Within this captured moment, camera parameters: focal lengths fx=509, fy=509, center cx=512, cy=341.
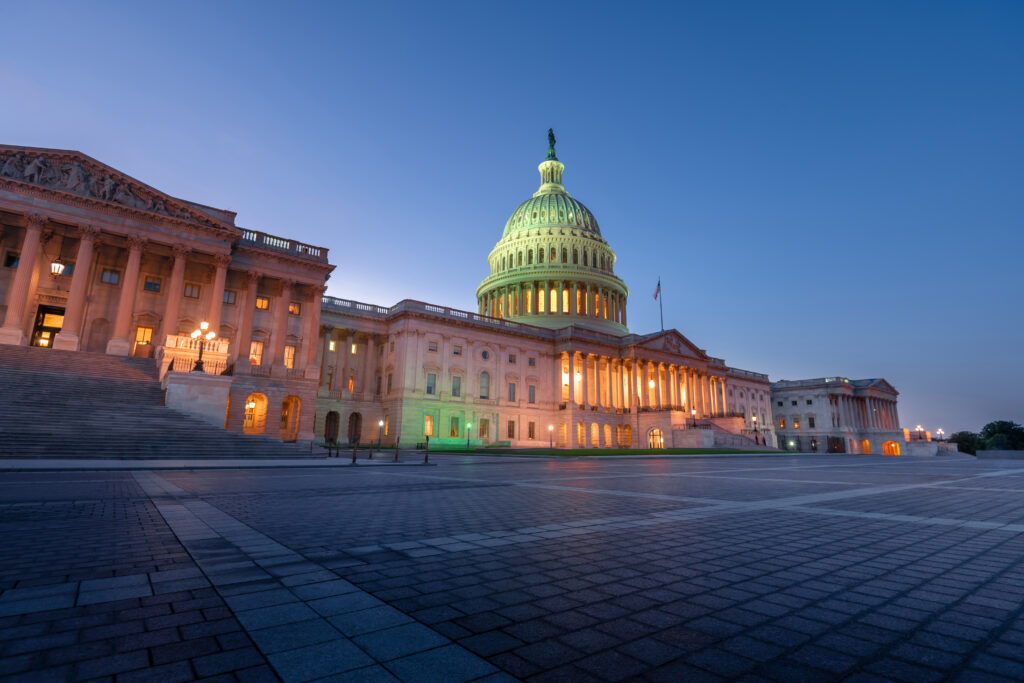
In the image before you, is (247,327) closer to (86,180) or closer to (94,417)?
(86,180)

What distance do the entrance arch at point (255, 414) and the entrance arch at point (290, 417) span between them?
1875mm

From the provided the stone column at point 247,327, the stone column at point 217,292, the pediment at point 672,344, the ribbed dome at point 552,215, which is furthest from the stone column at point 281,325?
the ribbed dome at point 552,215

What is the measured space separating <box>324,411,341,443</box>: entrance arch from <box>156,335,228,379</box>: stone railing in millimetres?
24568

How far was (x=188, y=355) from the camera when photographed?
3203 centimetres

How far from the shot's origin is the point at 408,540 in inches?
251

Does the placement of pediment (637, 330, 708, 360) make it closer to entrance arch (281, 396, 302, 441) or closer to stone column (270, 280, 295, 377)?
entrance arch (281, 396, 302, 441)

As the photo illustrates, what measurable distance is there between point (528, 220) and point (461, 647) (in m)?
99.9

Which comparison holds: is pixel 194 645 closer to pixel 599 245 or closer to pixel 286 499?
pixel 286 499

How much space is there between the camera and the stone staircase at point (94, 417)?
20005 millimetres

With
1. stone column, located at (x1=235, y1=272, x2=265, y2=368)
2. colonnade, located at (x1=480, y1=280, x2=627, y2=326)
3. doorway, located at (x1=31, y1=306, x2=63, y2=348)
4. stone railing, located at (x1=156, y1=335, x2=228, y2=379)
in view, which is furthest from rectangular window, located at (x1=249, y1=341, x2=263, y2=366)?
colonnade, located at (x1=480, y1=280, x2=627, y2=326)

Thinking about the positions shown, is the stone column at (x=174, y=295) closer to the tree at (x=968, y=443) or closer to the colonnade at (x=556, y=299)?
the colonnade at (x=556, y=299)

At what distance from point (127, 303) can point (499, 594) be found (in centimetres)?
4205

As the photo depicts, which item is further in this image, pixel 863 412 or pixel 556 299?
pixel 863 412

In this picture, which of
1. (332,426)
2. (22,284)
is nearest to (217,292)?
(22,284)
